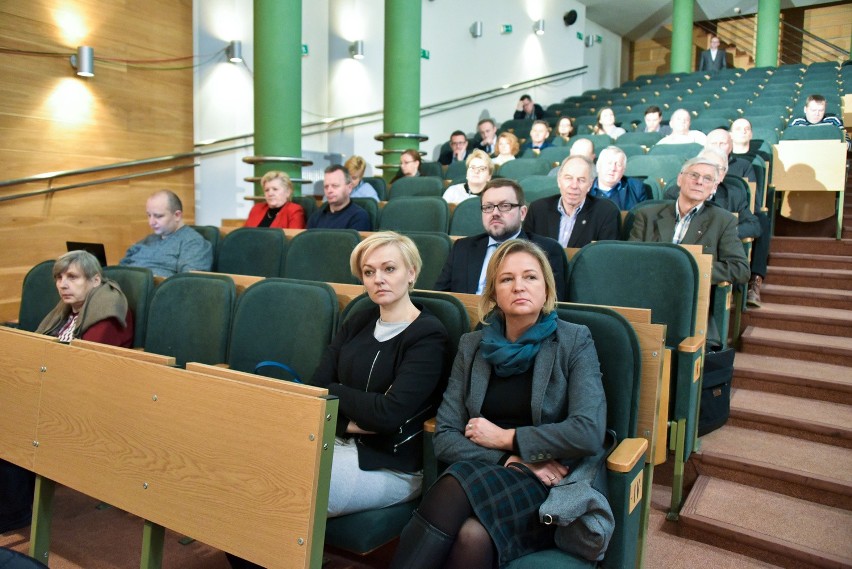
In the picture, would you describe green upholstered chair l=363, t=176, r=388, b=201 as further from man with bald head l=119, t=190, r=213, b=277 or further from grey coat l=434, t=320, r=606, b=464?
grey coat l=434, t=320, r=606, b=464

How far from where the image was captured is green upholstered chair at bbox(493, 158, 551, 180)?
12.8 feet

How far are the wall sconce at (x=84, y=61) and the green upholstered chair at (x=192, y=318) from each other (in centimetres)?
268

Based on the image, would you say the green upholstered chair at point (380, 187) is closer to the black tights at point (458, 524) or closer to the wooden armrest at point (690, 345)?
the wooden armrest at point (690, 345)

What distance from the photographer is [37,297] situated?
2270mm

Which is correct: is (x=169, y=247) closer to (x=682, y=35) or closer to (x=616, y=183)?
(x=616, y=183)

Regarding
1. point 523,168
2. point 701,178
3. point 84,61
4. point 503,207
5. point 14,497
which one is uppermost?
point 84,61

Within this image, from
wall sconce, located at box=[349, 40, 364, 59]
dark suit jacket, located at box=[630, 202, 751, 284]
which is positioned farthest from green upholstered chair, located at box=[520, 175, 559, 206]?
wall sconce, located at box=[349, 40, 364, 59]

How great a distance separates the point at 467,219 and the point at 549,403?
1554mm

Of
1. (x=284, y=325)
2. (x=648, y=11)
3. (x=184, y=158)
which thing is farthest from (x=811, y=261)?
(x=648, y=11)

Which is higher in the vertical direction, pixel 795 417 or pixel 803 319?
pixel 803 319

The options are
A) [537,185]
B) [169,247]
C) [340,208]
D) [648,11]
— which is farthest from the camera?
[648,11]

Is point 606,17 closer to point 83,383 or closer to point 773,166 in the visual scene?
point 773,166

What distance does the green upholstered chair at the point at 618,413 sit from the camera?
1116 mm

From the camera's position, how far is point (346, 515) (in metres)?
1.24
